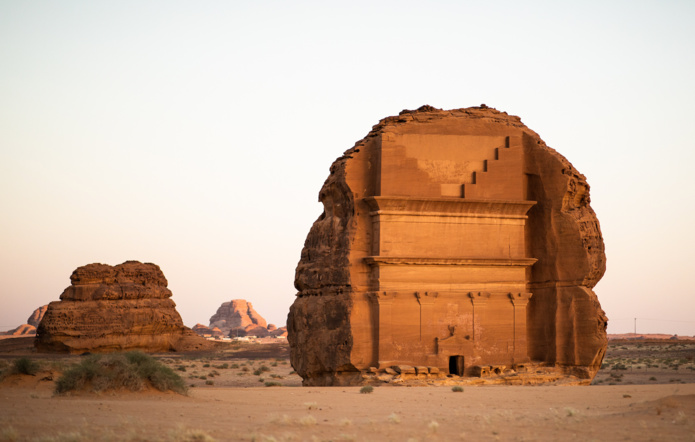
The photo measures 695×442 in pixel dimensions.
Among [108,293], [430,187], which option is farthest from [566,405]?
[108,293]

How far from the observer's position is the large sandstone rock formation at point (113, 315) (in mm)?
44156

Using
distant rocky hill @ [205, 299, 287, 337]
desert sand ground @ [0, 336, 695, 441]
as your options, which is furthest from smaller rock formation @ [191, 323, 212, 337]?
desert sand ground @ [0, 336, 695, 441]

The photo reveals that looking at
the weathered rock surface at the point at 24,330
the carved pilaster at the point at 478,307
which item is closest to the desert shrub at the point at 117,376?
the carved pilaster at the point at 478,307

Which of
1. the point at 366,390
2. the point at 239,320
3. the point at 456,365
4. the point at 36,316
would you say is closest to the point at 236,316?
the point at 239,320

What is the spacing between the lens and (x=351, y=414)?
13.2 meters

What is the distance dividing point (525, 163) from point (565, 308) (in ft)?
13.4

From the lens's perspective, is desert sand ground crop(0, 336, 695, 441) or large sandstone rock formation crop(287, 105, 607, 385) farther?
large sandstone rock formation crop(287, 105, 607, 385)

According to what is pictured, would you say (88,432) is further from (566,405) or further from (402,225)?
(402,225)

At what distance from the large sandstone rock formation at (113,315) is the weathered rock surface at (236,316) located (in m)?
99.1

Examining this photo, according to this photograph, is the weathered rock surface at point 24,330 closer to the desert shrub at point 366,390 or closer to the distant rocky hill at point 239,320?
the distant rocky hill at point 239,320

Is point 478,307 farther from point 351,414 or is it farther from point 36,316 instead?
point 36,316

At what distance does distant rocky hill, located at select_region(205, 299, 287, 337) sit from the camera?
468 feet

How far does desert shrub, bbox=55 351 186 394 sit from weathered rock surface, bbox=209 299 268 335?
131m

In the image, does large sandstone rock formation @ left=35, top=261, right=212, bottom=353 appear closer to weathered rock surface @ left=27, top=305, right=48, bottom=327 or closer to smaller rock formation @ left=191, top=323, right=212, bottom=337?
weathered rock surface @ left=27, top=305, right=48, bottom=327
